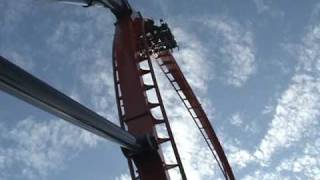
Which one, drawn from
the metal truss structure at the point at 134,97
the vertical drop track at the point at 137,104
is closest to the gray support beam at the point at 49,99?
the metal truss structure at the point at 134,97

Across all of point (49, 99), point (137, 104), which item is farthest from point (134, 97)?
point (49, 99)

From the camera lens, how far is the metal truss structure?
290 inches

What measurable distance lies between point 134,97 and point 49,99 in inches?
482

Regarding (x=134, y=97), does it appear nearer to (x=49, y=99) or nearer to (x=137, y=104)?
(x=137, y=104)

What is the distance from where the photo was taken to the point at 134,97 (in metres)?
19.8

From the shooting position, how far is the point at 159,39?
88.4 ft

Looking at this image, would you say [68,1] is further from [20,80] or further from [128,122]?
[20,80]

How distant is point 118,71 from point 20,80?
48.0 feet

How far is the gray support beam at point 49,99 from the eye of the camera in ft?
21.6

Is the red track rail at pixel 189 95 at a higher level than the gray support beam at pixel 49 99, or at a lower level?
higher

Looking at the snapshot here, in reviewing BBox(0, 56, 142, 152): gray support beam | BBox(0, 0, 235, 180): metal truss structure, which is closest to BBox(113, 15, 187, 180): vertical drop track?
BBox(0, 0, 235, 180): metal truss structure

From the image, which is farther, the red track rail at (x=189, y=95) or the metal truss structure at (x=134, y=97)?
the red track rail at (x=189, y=95)

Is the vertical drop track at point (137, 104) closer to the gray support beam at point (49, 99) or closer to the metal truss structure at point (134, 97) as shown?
the metal truss structure at point (134, 97)

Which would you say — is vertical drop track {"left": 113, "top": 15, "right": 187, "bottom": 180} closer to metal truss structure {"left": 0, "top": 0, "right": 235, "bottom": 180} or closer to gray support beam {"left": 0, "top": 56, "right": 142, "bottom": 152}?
metal truss structure {"left": 0, "top": 0, "right": 235, "bottom": 180}
